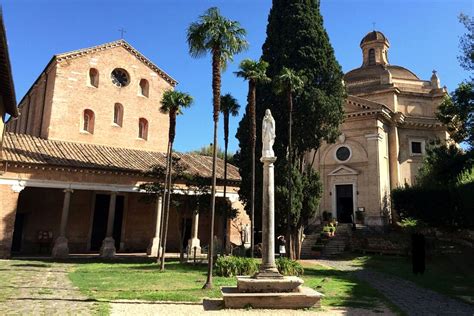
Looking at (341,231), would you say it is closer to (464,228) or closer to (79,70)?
(464,228)

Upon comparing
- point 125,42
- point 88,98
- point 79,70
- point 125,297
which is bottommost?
point 125,297

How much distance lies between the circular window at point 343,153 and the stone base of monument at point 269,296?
2526 centimetres

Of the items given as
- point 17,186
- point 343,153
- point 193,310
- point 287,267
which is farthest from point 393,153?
point 193,310

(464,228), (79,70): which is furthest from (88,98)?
(464,228)

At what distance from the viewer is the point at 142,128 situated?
3036 centimetres

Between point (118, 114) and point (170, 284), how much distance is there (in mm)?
19260

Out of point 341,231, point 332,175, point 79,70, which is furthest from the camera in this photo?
point 332,175

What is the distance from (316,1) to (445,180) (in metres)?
13.8

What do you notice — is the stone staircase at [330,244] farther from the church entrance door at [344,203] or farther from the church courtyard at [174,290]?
the church courtyard at [174,290]

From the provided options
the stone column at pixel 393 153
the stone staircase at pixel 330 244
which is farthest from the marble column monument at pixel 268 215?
the stone column at pixel 393 153

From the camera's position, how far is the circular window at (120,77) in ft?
96.6

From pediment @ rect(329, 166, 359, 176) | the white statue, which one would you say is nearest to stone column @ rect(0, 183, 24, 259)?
the white statue

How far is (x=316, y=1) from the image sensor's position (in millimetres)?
24188

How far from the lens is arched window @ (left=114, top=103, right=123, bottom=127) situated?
1148 inches
